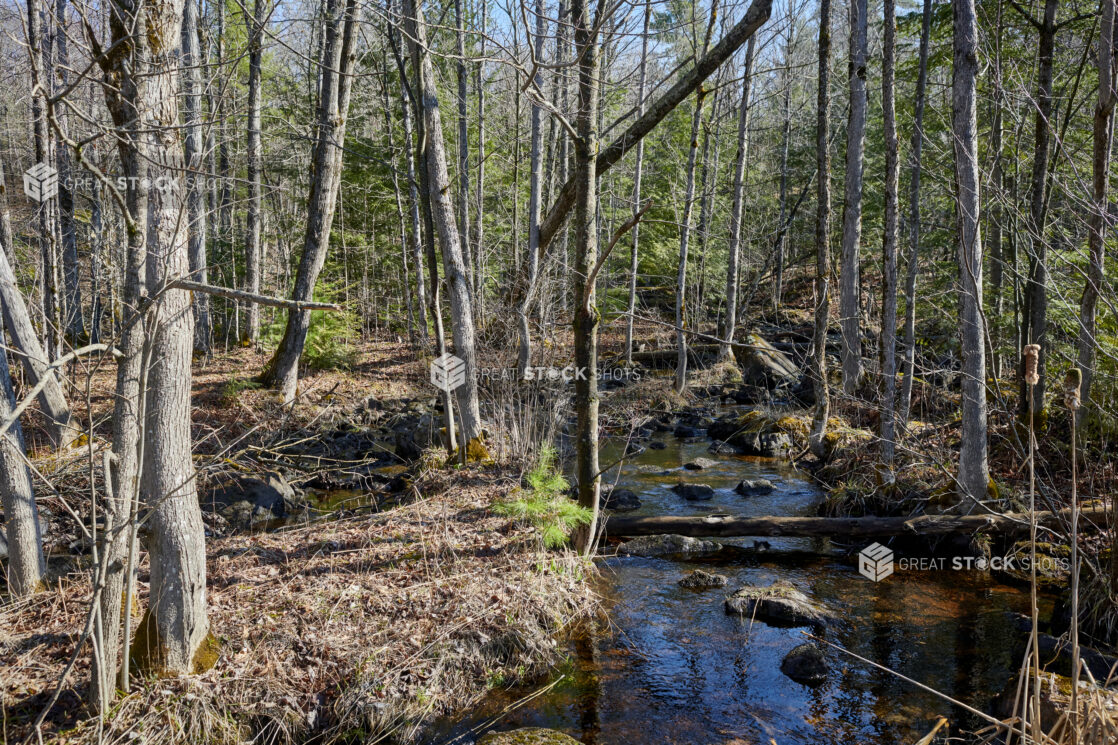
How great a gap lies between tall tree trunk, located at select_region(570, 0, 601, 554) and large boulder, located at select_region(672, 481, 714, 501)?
3.88m

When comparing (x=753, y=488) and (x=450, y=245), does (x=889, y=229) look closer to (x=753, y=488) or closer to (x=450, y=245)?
(x=753, y=488)

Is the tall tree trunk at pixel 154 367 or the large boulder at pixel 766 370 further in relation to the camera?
the large boulder at pixel 766 370

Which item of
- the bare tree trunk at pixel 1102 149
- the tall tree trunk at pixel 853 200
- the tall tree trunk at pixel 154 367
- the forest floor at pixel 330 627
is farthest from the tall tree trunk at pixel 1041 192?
the tall tree trunk at pixel 154 367

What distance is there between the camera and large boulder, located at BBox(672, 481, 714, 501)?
975 cm

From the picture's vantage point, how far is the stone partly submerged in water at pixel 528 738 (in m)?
4.37

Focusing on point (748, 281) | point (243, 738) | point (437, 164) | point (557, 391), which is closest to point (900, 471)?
point (557, 391)

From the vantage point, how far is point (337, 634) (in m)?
4.95

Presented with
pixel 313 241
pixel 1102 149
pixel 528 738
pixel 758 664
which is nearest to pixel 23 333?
pixel 528 738

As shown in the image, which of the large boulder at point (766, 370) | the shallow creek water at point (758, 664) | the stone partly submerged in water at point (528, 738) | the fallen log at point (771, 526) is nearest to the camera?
the stone partly submerged in water at point (528, 738)

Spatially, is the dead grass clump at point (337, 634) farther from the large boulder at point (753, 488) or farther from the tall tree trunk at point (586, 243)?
the large boulder at point (753, 488)

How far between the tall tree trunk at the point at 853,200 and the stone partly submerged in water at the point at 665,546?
3658mm

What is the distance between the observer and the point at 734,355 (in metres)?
19.0

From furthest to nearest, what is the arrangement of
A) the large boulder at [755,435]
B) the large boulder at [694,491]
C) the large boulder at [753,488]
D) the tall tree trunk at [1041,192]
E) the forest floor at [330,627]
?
the large boulder at [755,435] → the large boulder at [753,488] → the large boulder at [694,491] → the tall tree trunk at [1041,192] → the forest floor at [330,627]

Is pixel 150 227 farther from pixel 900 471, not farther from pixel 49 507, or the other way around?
pixel 900 471
